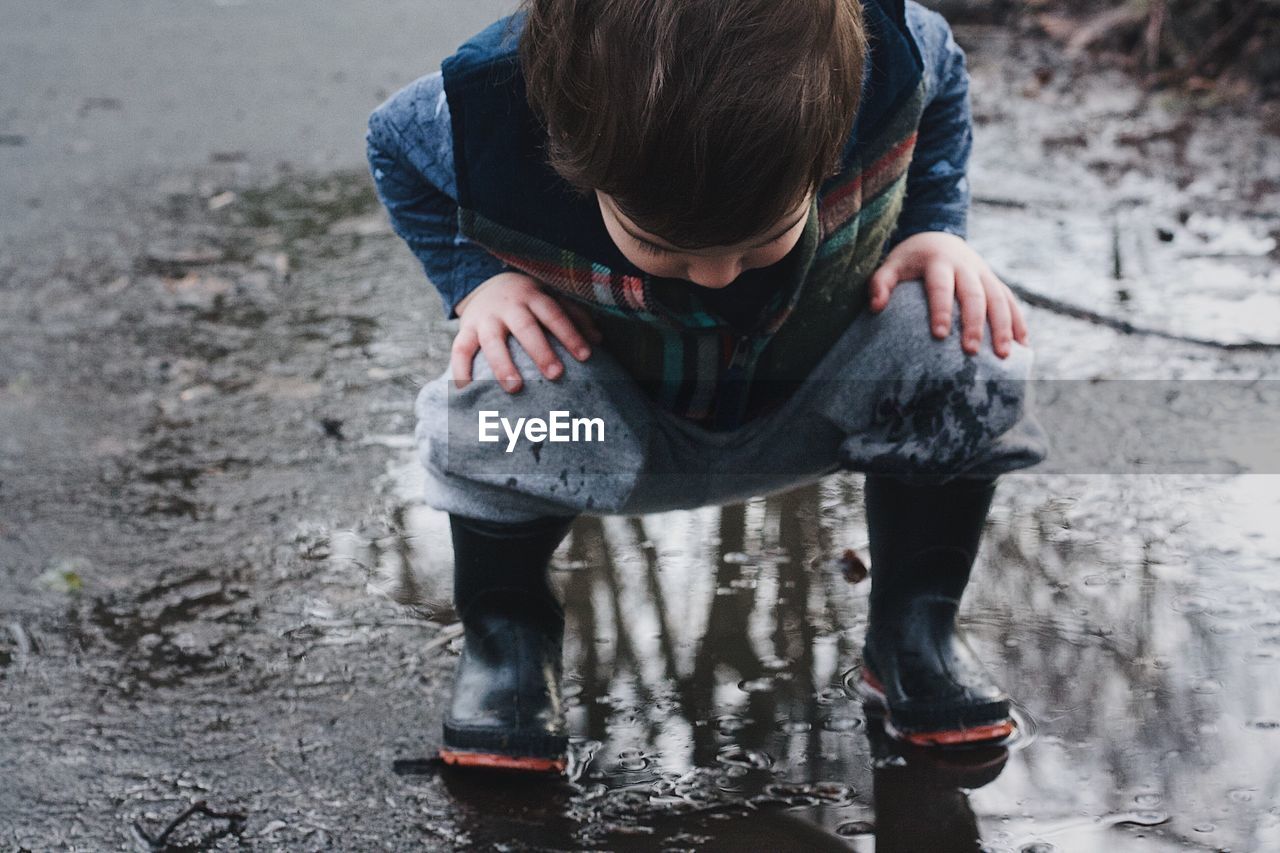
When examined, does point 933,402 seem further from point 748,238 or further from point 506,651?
point 506,651

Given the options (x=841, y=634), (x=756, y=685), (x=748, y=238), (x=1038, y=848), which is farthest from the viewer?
(x=841, y=634)

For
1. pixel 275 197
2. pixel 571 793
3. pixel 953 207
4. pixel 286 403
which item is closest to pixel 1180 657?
pixel 953 207

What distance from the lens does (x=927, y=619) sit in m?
1.88

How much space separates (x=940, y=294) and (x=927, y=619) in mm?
418

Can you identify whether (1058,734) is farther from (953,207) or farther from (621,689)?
(953,207)

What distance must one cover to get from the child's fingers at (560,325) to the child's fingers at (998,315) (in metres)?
0.50

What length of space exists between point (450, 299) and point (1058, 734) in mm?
956

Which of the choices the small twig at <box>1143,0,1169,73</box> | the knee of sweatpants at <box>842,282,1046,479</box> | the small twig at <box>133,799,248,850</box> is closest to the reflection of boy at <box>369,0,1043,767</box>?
the knee of sweatpants at <box>842,282,1046,479</box>

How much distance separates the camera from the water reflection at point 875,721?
1.68 metres

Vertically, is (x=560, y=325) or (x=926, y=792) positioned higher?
(x=560, y=325)

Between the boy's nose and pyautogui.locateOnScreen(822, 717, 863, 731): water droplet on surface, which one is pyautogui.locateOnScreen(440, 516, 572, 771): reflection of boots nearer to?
pyautogui.locateOnScreen(822, 717, 863, 731): water droplet on surface

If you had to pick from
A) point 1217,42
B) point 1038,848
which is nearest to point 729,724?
point 1038,848

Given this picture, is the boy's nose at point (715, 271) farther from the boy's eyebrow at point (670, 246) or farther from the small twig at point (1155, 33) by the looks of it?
the small twig at point (1155, 33)

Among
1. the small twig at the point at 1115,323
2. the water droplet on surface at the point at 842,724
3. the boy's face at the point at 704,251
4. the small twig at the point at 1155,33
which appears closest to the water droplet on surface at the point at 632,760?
the water droplet on surface at the point at 842,724
